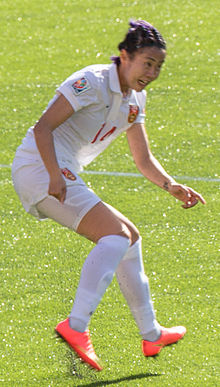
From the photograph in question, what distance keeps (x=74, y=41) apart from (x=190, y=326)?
6134 millimetres

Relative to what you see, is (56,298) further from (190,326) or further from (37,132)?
(37,132)

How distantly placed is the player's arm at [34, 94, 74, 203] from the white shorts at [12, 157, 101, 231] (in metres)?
0.17

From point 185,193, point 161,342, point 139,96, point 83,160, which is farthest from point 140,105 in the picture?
point 161,342

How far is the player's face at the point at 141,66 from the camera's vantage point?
14.0 feet

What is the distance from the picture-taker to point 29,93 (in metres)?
9.41

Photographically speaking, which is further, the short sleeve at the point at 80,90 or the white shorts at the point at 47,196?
the white shorts at the point at 47,196

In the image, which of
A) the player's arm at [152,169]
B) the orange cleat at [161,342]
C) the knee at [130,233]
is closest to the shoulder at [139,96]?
the player's arm at [152,169]

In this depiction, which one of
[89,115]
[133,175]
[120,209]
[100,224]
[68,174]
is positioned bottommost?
[133,175]

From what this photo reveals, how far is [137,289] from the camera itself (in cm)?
453

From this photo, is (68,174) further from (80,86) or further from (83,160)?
(80,86)

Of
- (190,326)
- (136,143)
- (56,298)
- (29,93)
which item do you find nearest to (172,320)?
(190,326)

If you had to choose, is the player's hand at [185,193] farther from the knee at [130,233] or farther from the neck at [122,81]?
A: the neck at [122,81]

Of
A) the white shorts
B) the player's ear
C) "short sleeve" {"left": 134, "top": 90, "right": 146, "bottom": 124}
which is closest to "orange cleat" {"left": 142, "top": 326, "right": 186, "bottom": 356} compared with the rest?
the white shorts

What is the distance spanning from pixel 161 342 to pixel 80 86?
1353 mm
